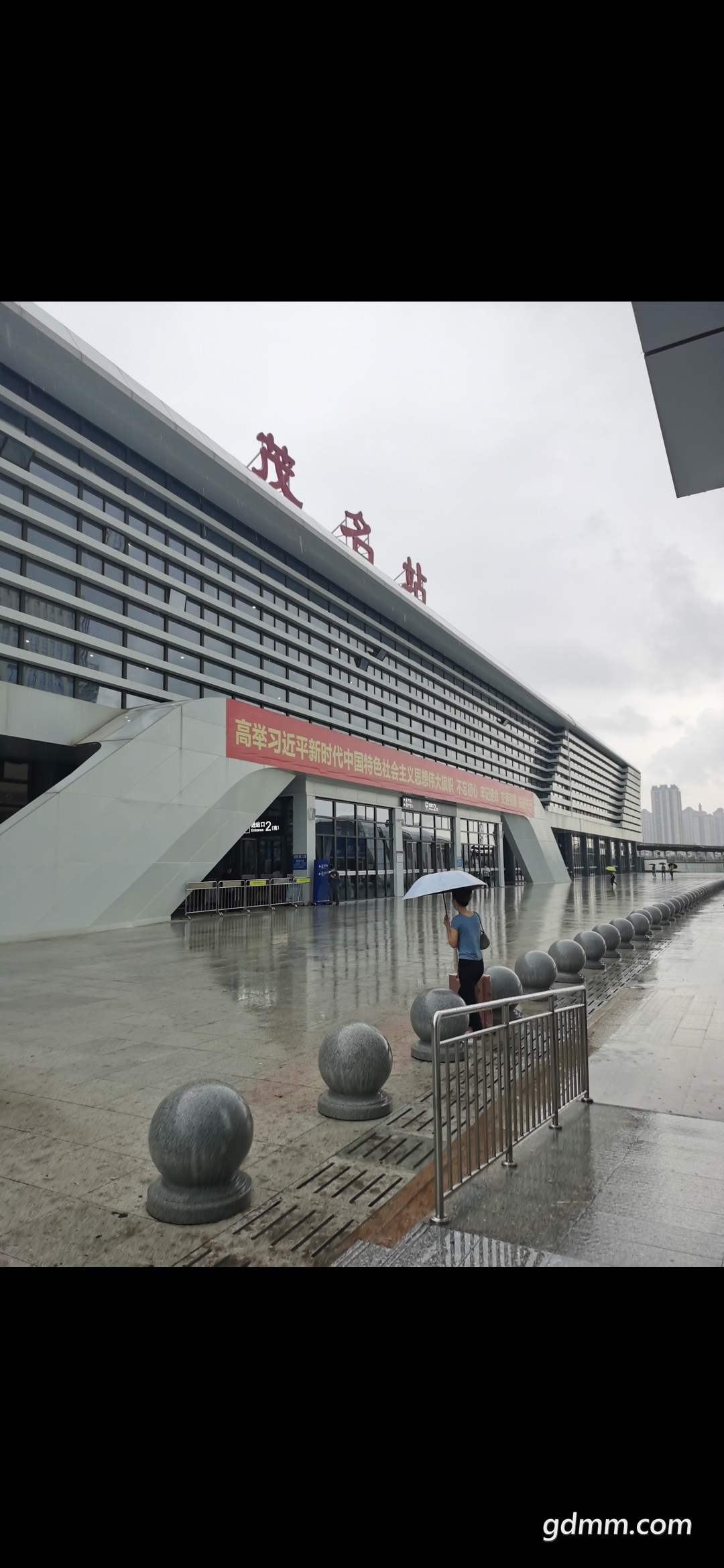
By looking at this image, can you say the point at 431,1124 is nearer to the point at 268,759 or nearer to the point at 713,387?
the point at 713,387

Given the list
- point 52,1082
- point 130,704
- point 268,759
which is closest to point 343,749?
point 268,759

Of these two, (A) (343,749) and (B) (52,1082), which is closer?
(B) (52,1082)

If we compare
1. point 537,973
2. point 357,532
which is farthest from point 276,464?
point 537,973

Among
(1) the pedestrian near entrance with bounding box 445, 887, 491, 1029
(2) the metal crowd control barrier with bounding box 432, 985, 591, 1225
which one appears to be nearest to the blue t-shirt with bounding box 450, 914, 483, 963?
(1) the pedestrian near entrance with bounding box 445, 887, 491, 1029

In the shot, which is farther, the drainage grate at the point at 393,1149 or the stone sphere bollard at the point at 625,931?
the stone sphere bollard at the point at 625,931

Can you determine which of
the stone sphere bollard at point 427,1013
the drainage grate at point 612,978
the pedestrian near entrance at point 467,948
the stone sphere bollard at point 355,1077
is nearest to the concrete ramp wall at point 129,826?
the drainage grate at point 612,978

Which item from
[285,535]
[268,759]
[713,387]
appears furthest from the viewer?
[285,535]

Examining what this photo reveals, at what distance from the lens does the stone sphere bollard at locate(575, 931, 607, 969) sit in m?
12.1

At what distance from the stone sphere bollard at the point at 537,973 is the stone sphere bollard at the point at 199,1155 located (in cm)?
546

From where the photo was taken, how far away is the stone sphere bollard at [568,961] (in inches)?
411

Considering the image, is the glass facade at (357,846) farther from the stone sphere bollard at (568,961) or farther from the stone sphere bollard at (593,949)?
the stone sphere bollard at (568,961)
